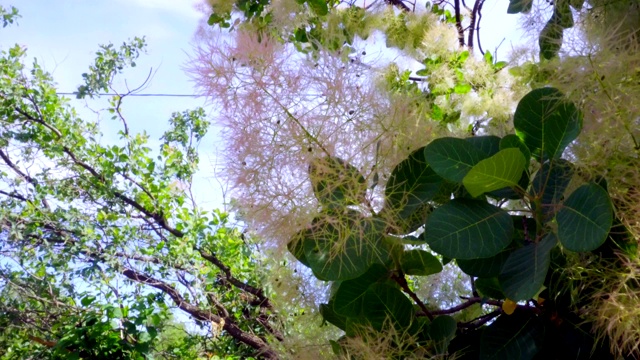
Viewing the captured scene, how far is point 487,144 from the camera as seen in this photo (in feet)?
2.73

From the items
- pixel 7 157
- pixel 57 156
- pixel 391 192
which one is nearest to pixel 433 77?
pixel 391 192

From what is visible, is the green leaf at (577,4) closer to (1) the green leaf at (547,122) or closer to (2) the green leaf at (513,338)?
(1) the green leaf at (547,122)

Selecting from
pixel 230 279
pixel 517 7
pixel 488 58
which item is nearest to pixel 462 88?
pixel 488 58

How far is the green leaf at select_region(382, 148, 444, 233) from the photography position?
0.80 m

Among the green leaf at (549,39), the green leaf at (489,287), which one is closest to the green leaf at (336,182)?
the green leaf at (489,287)

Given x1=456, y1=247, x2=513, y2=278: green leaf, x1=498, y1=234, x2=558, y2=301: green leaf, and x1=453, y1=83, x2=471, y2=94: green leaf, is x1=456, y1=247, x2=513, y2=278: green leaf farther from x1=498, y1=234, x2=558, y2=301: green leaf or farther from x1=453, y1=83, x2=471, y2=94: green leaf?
x1=453, y1=83, x2=471, y2=94: green leaf

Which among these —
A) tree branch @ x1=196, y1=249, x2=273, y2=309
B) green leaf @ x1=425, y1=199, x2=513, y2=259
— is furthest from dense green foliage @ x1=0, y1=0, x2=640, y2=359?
tree branch @ x1=196, y1=249, x2=273, y2=309

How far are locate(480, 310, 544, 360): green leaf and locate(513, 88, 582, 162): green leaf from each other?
190 mm

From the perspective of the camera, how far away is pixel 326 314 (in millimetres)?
956

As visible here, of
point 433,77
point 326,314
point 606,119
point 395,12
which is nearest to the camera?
point 606,119

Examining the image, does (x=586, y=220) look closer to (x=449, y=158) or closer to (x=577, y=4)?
(x=449, y=158)

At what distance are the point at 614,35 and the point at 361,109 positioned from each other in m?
0.29

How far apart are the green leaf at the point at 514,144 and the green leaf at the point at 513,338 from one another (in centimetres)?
19

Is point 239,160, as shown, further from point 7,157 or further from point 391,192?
point 7,157
